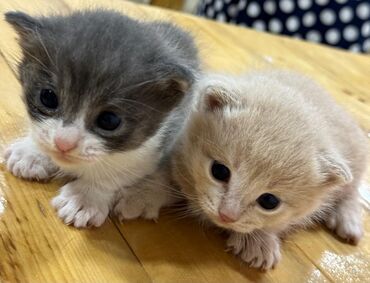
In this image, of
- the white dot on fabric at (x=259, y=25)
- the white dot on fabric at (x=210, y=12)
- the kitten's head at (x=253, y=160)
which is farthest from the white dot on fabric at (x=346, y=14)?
the kitten's head at (x=253, y=160)

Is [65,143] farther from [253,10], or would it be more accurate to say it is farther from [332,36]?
[332,36]

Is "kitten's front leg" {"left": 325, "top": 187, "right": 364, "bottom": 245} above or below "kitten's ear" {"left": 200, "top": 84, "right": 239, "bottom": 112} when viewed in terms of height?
below

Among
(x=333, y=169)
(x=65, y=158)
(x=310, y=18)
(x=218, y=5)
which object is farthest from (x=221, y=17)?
(x=65, y=158)

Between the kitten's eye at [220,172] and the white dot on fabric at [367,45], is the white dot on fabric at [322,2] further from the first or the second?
the kitten's eye at [220,172]

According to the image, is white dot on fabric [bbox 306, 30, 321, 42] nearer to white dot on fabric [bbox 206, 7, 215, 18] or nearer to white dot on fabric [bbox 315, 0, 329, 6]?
white dot on fabric [bbox 315, 0, 329, 6]

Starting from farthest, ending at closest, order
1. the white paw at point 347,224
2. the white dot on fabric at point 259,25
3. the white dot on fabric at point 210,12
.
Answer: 1. the white dot on fabric at point 210,12
2. the white dot on fabric at point 259,25
3. the white paw at point 347,224

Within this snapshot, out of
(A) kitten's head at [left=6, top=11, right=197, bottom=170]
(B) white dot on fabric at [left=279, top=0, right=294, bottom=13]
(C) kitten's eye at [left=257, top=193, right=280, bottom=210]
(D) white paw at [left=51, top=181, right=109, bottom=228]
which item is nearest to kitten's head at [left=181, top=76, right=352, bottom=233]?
(C) kitten's eye at [left=257, top=193, right=280, bottom=210]

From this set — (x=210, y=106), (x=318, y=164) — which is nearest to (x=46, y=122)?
(x=210, y=106)
